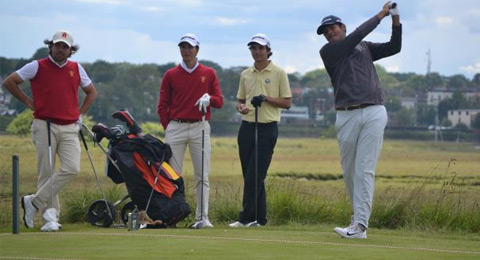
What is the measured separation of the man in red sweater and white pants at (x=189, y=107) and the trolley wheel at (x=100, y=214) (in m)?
0.92

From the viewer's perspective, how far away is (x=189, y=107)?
41.2 ft

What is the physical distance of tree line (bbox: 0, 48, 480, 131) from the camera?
67125 mm

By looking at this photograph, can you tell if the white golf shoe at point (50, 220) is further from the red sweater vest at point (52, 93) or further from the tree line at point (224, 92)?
the tree line at point (224, 92)

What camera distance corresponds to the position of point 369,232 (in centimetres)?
1169

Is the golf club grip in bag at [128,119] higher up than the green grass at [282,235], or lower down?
higher up

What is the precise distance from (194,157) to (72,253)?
3.96 metres

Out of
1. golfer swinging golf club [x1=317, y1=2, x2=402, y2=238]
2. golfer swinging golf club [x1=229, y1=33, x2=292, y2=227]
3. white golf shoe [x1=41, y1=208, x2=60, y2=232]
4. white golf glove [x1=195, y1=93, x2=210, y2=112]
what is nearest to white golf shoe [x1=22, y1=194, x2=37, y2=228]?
white golf shoe [x1=41, y1=208, x2=60, y2=232]

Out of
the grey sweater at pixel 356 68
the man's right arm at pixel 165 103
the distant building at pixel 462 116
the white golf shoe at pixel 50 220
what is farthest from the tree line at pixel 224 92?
the grey sweater at pixel 356 68

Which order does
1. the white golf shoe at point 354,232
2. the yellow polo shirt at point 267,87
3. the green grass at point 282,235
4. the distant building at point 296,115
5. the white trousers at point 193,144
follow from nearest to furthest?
the green grass at point 282,235, the white golf shoe at point 354,232, the white trousers at point 193,144, the yellow polo shirt at point 267,87, the distant building at point 296,115

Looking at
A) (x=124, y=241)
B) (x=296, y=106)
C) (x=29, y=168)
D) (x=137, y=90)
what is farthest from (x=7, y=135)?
(x=124, y=241)

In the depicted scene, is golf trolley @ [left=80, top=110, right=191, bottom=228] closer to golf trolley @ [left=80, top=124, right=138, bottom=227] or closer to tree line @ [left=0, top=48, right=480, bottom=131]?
golf trolley @ [left=80, top=124, right=138, bottom=227]

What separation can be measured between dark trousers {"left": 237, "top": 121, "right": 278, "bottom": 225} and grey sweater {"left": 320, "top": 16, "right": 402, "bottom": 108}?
2.16 meters

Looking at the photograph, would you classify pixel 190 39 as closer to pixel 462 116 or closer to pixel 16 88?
pixel 16 88

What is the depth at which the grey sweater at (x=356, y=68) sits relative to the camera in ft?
34.3
